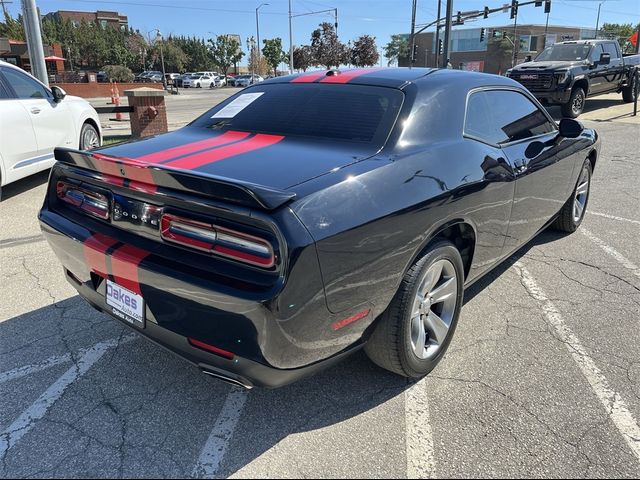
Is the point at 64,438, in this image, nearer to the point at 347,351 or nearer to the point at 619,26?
the point at 347,351

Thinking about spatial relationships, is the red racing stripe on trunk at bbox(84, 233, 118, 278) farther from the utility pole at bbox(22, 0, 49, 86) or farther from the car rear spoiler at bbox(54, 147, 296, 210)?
the utility pole at bbox(22, 0, 49, 86)

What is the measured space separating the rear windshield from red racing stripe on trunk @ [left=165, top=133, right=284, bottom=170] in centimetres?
13

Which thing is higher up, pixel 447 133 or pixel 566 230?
pixel 447 133

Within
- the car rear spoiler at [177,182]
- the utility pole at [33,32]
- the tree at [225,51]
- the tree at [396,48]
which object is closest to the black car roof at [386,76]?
the car rear spoiler at [177,182]

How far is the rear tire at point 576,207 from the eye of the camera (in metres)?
4.86

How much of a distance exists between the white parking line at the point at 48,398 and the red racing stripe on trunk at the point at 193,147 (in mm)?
1224

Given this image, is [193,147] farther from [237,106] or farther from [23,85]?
[23,85]

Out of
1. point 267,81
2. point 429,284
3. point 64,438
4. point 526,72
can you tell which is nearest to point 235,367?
point 64,438

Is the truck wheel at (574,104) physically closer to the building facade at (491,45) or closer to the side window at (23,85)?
the side window at (23,85)

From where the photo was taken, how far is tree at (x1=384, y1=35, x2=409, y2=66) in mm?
91938

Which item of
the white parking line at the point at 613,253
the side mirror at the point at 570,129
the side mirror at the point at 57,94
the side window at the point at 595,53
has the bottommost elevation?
the white parking line at the point at 613,253

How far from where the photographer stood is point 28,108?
20.4 feet

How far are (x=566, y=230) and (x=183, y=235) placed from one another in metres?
4.24

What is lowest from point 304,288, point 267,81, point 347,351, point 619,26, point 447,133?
point 347,351
